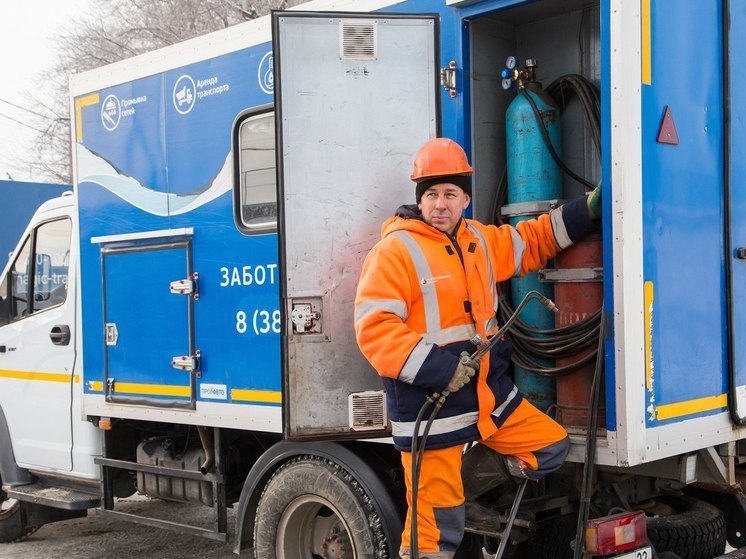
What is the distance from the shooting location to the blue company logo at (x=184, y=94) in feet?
17.2

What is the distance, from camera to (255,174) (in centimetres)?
491

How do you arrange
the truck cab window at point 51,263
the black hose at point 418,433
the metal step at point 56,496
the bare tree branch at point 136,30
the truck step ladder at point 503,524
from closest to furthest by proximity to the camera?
the black hose at point 418,433, the truck step ladder at point 503,524, the metal step at point 56,496, the truck cab window at point 51,263, the bare tree branch at point 136,30

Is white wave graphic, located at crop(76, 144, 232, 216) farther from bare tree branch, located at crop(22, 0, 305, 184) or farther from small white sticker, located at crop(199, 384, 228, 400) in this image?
bare tree branch, located at crop(22, 0, 305, 184)

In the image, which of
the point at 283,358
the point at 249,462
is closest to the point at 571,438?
the point at 283,358

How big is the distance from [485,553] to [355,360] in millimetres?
1121

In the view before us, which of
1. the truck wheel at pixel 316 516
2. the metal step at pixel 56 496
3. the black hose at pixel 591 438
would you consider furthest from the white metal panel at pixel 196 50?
the metal step at pixel 56 496

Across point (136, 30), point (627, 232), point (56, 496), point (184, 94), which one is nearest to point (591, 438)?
point (627, 232)

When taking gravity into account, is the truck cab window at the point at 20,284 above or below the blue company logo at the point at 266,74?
below

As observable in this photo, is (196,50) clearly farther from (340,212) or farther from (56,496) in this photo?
(56,496)

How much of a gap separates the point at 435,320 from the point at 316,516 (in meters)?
1.57

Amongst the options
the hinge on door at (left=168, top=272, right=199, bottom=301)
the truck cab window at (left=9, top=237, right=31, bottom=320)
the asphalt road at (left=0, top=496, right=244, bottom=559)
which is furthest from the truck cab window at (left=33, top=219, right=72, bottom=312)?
the asphalt road at (left=0, top=496, right=244, bottom=559)

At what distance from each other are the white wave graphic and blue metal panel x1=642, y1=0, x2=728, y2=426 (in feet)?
7.72

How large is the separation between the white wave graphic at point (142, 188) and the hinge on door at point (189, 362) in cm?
83

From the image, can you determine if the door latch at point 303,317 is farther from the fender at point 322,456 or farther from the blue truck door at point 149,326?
the blue truck door at point 149,326
